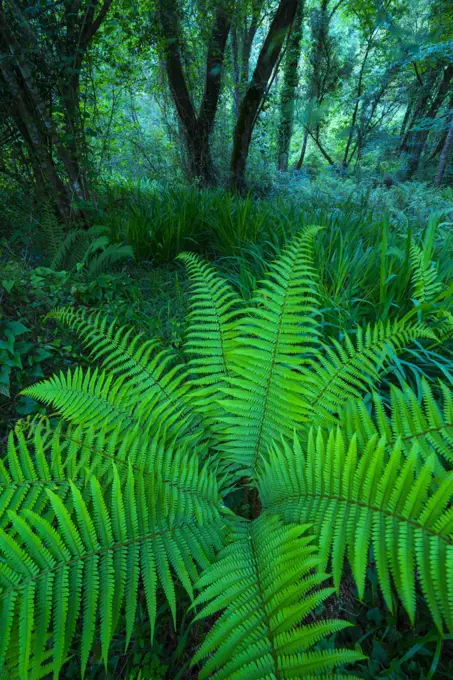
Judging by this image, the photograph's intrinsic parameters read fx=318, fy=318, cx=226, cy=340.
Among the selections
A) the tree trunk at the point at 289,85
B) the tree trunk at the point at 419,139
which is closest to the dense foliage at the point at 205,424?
the tree trunk at the point at 289,85

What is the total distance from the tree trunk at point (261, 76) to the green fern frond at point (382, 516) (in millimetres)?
4854

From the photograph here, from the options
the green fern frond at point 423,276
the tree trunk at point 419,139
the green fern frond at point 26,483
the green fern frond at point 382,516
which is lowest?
the green fern frond at point 26,483

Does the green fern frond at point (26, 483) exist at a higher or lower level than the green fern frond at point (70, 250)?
lower

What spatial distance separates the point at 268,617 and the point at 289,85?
29.9 feet

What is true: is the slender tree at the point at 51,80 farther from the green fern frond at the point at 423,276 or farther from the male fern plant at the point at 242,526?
the green fern frond at the point at 423,276

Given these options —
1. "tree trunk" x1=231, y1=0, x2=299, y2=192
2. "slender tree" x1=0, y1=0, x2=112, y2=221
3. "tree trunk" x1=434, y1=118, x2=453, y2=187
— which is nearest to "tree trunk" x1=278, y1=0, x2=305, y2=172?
"tree trunk" x1=231, y1=0, x2=299, y2=192

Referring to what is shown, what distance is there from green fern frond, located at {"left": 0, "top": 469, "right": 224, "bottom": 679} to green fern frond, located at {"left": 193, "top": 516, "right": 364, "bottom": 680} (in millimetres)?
117

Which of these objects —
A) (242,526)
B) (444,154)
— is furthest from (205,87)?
(242,526)

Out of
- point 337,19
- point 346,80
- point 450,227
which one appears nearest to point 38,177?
point 450,227

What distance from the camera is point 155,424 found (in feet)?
4.08

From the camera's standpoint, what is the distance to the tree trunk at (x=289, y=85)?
636 centimetres

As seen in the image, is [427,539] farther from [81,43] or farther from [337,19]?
[337,19]

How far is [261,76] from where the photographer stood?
164 inches

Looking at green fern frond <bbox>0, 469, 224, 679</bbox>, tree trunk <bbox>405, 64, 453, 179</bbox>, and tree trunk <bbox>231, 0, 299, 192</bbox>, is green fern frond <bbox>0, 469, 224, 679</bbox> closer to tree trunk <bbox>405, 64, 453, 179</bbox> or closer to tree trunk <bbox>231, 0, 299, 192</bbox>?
tree trunk <bbox>231, 0, 299, 192</bbox>
